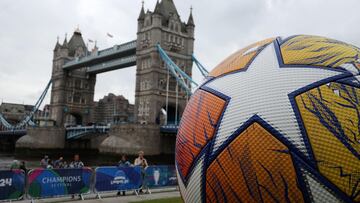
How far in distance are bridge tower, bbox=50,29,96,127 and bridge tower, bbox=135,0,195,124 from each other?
28397 millimetres

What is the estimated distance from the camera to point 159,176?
13.1m

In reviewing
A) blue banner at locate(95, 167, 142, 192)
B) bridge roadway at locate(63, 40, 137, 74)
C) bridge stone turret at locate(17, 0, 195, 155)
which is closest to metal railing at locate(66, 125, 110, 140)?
bridge stone turret at locate(17, 0, 195, 155)

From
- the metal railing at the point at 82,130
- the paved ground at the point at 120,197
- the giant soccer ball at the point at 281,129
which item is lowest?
the paved ground at the point at 120,197

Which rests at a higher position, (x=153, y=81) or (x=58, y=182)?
(x=153, y=81)

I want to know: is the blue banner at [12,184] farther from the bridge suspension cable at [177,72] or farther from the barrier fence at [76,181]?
the bridge suspension cable at [177,72]

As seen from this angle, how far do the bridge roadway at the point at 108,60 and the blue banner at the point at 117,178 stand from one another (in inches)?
2252

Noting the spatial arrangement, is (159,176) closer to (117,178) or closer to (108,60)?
(117,178)

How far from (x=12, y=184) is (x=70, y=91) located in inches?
3165

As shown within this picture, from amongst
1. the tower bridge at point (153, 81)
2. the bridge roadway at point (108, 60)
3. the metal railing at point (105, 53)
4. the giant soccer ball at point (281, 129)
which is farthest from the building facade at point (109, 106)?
the giant soccer ball at point (281, 129)

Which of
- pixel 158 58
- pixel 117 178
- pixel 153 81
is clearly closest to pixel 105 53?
pixel 158 58

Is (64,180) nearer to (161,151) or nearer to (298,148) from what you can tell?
(298,148)

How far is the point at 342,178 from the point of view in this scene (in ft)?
12.9

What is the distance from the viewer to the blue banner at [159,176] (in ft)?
41.7

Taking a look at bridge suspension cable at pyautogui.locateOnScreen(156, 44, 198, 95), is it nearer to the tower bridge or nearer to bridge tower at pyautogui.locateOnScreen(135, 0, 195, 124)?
the tower bridge
